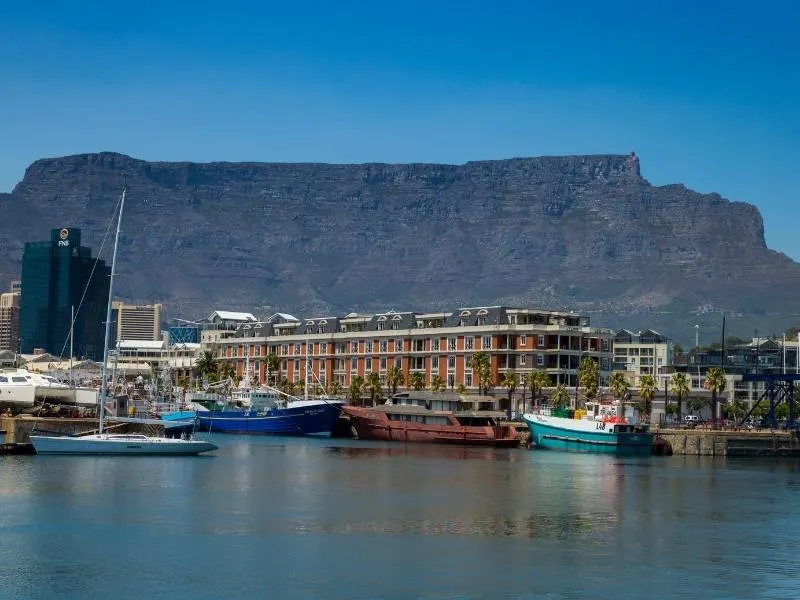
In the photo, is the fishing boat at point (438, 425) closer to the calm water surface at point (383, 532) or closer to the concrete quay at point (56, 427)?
the concrete quay at point (56, 427)

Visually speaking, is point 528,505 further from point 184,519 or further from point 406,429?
point 406,429

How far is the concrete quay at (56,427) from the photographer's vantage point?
5433 inches

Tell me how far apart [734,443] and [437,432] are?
40057 mm

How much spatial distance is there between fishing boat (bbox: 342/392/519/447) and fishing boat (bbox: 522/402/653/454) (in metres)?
6.23

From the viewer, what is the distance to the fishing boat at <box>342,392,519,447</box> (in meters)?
184

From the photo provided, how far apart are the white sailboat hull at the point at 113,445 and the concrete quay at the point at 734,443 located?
63822 millimetres

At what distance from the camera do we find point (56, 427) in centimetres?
14362

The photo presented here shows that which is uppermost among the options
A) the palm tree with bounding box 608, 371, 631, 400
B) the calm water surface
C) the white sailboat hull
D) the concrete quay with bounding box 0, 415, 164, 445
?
the palm tree with bounding box 608, 371, 631, 400

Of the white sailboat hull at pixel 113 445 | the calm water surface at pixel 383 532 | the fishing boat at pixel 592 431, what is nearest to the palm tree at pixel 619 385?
the fishing boat at pixel 592 431

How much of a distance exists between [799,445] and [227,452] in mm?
71623

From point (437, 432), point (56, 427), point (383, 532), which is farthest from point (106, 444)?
point (437, 432)

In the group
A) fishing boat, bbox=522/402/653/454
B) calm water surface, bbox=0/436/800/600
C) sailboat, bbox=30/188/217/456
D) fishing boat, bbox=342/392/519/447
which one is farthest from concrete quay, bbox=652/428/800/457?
sailboat, bbox=30/188/217/456

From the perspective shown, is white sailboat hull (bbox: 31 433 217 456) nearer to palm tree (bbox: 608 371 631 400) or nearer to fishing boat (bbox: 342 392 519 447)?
Result: fishing boat (bbox: 342 392 519 447)

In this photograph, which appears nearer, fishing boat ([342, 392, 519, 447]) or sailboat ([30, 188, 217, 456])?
sailboat ([30, 188, 217, 456])
